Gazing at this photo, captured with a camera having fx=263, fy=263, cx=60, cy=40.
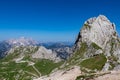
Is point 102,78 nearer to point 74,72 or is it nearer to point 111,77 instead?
point 111,77

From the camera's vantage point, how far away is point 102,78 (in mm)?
119125

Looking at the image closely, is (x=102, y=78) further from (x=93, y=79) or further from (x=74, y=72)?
(x=74, y=72)

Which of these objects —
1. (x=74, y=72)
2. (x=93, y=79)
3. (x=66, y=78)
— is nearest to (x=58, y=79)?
(x=66, y=78)

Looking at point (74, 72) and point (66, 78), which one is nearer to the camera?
point (66, 78)

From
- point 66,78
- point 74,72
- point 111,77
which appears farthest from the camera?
point 74,72

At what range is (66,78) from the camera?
574 feet

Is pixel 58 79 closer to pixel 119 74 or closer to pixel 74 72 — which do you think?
pixel 74 72

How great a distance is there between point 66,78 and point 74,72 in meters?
15.4

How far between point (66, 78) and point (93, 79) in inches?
2145

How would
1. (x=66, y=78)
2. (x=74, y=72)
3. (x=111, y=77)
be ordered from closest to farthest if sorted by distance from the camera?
(x=111, y=77), (x=66, y=78), (x=74, y=72)

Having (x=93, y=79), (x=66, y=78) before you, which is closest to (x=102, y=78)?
(x=93, y=79)

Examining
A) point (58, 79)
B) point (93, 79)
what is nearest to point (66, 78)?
point (58, 79)

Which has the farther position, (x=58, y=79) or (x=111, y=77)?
(x=58, y=79)

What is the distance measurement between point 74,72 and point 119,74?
7414cm
